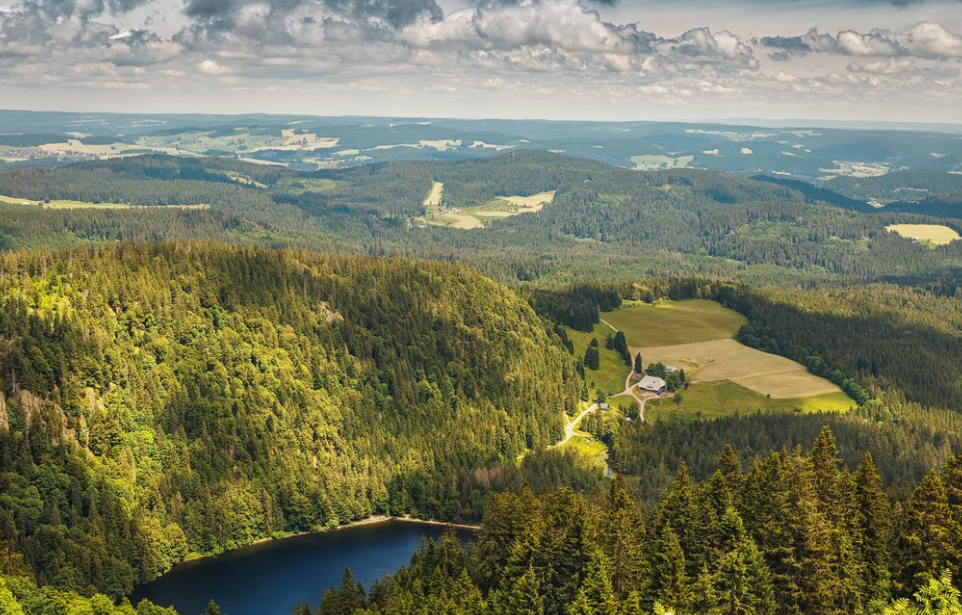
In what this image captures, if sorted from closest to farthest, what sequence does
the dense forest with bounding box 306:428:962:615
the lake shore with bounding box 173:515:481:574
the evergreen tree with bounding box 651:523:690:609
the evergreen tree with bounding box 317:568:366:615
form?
the dense forest with bounding box 306:428:962:615, the evergreen tree with bounding box 651:523:690:609, the evergreen tree with bounding box 317:568:366:615, the lake shore with bounding box 173:515:481:574

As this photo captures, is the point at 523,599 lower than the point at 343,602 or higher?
higher

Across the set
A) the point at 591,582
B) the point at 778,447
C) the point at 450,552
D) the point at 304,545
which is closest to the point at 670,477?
the point at 778,447

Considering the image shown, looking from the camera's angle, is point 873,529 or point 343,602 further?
point 343,602

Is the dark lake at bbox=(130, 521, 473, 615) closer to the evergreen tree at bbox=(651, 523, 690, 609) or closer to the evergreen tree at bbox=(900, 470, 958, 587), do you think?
the evergreen tree at bbox=(651, 523, 690, 609)

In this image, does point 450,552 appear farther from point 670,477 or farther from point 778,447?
point 778,447

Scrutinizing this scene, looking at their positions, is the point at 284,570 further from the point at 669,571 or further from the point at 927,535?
the point at 927,535

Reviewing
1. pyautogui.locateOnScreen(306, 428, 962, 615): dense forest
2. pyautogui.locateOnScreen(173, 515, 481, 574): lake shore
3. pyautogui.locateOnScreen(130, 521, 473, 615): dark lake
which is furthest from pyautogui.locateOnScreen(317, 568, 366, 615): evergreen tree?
pyautogui.locateOnScreen(173, 515, 481, 574): lake shore

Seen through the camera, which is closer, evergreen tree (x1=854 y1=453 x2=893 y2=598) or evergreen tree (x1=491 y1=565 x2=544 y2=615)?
evergreen tree (x1=854 y1=453 x2=893 y2=598)

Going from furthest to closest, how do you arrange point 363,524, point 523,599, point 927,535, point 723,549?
point 363,524, point 523,599, point 723,549, point 927,535

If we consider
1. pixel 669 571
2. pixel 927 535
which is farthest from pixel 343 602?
pixel 927 535
